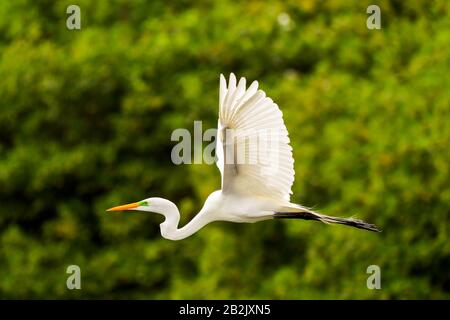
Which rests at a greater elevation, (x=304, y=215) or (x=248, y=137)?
(x=248, y=137)

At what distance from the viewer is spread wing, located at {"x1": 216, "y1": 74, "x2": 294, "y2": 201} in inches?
222

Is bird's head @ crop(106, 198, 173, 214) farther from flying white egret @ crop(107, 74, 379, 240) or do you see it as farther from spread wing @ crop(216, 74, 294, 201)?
spread wing @ crop(216, 74, 294, 201)

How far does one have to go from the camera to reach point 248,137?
5.67m

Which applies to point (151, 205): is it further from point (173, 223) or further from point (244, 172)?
point (244, 172)

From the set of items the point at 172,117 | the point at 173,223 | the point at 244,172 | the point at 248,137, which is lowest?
the point at 173,223

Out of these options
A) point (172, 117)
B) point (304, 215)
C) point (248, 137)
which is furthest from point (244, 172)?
point (172, 117)

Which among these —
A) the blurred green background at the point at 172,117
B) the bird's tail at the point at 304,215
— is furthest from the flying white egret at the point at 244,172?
the blurred green background at the point at 172,117

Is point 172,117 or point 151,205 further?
point 172,117

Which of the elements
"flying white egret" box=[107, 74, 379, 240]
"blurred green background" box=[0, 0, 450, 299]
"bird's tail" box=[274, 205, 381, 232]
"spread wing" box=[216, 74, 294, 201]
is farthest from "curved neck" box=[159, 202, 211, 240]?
"blurred green background" box=[0, 0, 450, 299]

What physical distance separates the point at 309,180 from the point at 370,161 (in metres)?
0.54

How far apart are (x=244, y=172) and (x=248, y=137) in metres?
0.16

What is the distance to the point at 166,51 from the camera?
14047mm
